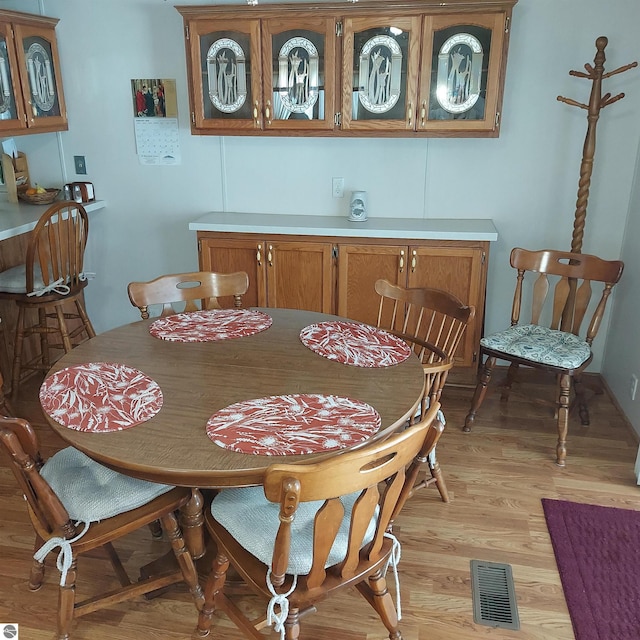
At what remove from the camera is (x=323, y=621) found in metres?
1.91

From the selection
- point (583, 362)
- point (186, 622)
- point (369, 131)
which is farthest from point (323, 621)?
point (369, 131)

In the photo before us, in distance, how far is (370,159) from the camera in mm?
3424

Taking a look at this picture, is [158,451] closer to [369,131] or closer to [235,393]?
[235,393]

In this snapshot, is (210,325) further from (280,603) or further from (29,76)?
(29,76)

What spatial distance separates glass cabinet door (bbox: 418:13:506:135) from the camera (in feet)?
9.48

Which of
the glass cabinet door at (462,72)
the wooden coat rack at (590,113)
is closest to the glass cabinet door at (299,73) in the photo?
the glass cabinet door at (462,72)

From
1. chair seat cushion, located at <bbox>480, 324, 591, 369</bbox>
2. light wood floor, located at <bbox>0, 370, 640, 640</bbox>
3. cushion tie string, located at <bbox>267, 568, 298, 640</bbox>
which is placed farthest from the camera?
chair seat cushion, located at <bbox>480, 324, 591, 369</bbox>

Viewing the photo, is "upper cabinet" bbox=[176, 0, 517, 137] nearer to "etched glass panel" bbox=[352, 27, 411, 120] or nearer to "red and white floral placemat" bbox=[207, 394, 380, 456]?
"etched glass panel" bbox=[352, 27, 411, 120]

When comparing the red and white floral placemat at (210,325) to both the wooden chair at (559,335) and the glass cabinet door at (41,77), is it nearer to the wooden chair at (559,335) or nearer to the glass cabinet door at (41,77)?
the wooden chair at (559,335)

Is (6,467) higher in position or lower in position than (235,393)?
lower

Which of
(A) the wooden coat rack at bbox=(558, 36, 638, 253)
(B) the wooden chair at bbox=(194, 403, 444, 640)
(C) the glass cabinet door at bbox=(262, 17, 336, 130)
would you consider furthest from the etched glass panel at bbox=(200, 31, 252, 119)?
(B) the wooden chair at bbox=(194, 403, 444, 640)

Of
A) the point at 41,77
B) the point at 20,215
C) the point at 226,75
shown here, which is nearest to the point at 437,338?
the point at 226,75

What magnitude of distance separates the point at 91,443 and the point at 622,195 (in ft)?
9.66

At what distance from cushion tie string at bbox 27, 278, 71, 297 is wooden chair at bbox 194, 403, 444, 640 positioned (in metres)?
1.86
